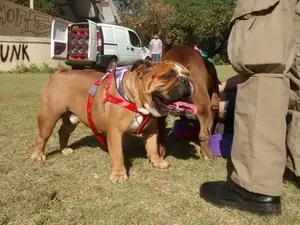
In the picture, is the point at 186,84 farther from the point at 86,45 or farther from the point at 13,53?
the point at 13,53

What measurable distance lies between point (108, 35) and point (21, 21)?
17.1 feet

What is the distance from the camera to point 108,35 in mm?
18875

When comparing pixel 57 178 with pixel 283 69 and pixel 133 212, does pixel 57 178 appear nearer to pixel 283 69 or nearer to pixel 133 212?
pixel 133 212

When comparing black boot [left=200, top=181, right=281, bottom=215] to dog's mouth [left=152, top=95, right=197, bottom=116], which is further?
dog's mouth [left=152, top=95, right=197, bottom=116]

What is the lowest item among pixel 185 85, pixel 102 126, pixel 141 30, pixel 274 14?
pixel 141 30

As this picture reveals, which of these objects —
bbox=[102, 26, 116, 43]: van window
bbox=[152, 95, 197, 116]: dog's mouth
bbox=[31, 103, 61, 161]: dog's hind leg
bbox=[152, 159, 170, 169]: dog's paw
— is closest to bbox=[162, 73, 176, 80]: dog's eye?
bbox=[152, 95, 197, 116]: dog's mouth

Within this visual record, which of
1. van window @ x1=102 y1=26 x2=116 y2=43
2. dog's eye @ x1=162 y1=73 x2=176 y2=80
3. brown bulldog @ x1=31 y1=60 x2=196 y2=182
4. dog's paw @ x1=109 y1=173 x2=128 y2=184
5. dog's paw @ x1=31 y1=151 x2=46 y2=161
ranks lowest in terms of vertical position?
van window @ x1=102 y1=26 x2=116 y2=43

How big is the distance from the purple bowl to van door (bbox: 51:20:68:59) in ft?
44.5

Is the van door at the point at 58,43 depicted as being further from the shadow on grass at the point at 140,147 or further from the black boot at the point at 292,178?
the black boot at the point at 292,178

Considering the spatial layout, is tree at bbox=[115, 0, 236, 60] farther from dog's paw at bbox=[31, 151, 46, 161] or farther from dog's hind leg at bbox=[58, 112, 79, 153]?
dog's paw at bbox=[31, 151, 46, 161]

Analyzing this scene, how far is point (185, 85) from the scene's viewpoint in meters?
3.14

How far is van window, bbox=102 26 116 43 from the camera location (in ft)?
60.7

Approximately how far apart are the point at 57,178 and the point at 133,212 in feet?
3.17

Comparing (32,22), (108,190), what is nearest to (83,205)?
(108,190)
